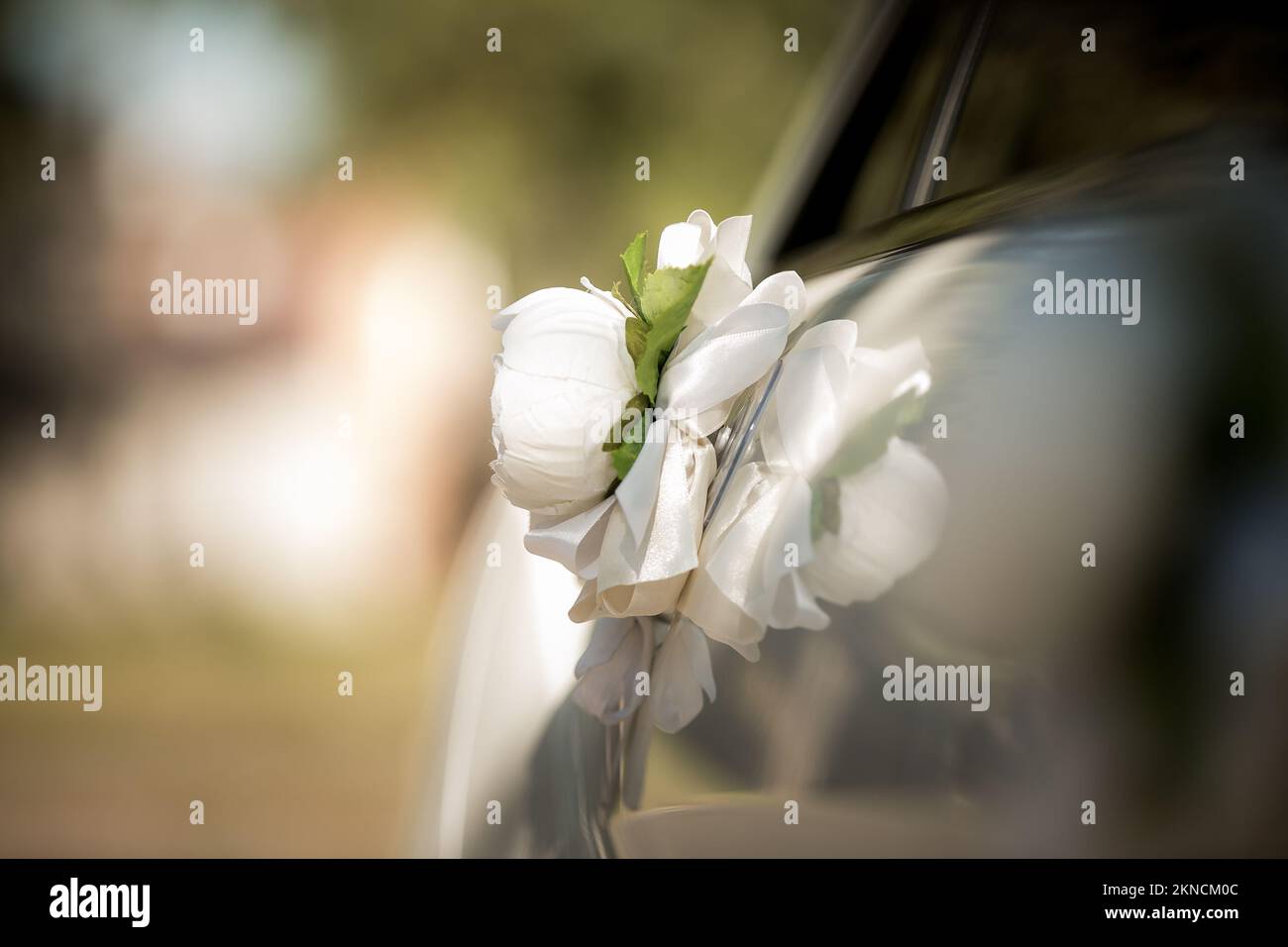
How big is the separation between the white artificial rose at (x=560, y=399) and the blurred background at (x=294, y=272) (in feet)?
1.10

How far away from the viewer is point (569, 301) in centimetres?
25

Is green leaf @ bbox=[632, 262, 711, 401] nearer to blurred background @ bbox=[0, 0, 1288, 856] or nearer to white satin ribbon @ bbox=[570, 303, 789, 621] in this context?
white satin ribbon @ bbox=[570, 303, 789, 621]

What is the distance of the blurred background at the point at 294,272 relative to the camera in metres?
0.56

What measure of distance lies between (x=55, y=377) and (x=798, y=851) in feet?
1.72

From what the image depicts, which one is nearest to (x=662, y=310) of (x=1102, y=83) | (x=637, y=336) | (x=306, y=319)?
(x=637, y=336)

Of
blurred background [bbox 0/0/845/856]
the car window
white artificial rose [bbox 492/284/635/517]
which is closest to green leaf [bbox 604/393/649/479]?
white artificial rose [bbox 492/284/635/517]

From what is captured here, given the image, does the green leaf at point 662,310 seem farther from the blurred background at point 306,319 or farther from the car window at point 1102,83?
the blurred background at point 306,319

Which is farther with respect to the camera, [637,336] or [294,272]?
[294,272]

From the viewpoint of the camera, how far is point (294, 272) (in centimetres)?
57

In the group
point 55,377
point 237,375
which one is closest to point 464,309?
point 237,375

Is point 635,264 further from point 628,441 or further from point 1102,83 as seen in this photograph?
point 1102,83

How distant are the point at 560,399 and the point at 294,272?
1.30ft

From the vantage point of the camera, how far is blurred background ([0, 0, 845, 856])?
0.56 meters
